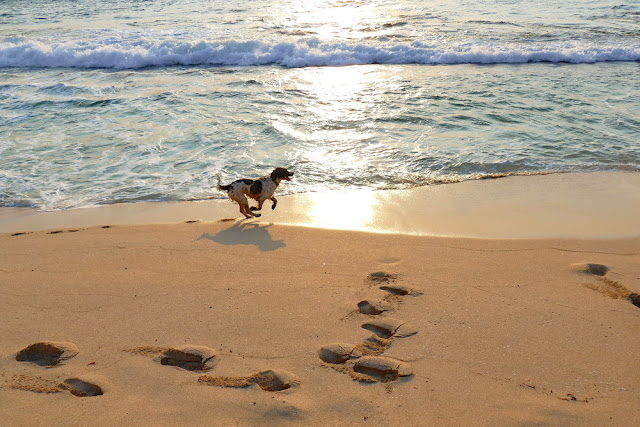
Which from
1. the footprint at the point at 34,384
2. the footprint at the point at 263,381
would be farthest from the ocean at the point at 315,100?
the footprint at the point at 263,381

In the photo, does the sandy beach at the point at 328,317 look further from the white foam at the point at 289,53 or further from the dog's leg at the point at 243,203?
the white foam at the point at 289,53

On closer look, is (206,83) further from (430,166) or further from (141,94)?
(430,166)

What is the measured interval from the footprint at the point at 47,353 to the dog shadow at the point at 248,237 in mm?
1935

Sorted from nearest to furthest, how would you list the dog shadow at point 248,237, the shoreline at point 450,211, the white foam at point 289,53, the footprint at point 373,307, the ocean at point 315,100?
1. the footprint at point 373,307
2. the dog shadow at point 248,237
3. the shoreline at point 450,211
4. the ocean at point 315,100
5. the white foam at point 289,53

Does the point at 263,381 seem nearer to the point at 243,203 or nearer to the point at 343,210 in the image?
the point at 243,203

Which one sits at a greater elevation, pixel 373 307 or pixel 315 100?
pixel 315 100

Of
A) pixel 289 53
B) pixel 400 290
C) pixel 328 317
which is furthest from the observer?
pixel 289 53

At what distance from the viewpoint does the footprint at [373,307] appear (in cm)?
377

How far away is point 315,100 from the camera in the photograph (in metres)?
10.7

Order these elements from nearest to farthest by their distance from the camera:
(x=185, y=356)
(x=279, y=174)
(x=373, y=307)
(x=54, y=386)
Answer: (x=54, y=386), (x=185, y=356), (x=373, y=307), (x=279, y=174)

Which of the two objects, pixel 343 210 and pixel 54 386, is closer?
pixel 54 386

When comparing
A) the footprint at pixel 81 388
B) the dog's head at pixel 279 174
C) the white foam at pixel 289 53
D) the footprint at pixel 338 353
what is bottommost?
the footprint at pixel 81 388

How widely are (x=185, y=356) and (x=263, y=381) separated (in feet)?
1.91

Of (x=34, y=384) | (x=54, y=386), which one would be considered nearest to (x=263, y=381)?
→ (x=54, y=386)
